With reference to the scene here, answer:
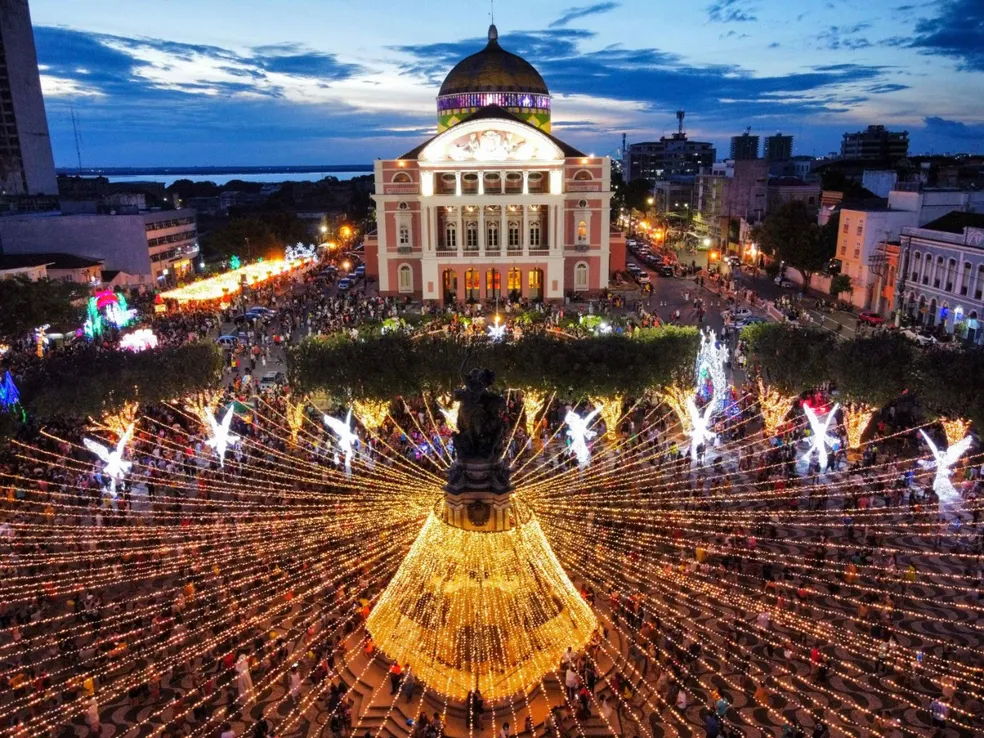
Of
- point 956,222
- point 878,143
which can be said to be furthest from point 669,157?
point 956,222

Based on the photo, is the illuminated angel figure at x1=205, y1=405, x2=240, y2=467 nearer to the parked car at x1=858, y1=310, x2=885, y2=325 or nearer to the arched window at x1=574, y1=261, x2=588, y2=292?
the parked car at x1=858, y1=310, x2=885, y2=325

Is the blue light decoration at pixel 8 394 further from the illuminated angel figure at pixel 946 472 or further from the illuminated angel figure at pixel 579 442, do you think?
the illuminated angel figure at pixel 946 472

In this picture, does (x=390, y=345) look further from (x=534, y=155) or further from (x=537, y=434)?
(x=534, y=155)

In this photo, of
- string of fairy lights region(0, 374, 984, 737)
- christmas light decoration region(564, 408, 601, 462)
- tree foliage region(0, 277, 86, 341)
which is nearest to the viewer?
string of fairy lights region(0, 374, 984, 737)

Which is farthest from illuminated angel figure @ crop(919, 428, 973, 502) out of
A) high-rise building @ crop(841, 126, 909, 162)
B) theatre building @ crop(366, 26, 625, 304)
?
high-rise building @ crop(841, 126, 909, 162)

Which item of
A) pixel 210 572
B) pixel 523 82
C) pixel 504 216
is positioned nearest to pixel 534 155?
pixel 504 216

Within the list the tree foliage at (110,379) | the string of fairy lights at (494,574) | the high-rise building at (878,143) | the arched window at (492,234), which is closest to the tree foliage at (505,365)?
the string of fairy lights at (494,574)
